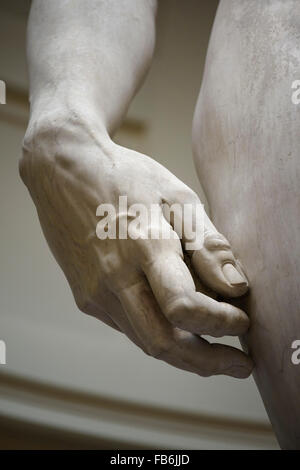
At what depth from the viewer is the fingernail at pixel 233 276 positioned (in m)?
0.98

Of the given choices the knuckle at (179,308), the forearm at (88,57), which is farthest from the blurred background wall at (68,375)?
the knuckle at (179,308)

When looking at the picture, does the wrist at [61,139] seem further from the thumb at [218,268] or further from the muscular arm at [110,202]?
the thumb at [218,268]

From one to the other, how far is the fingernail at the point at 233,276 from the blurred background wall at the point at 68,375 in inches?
64.6

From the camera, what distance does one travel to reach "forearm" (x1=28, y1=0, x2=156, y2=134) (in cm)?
109

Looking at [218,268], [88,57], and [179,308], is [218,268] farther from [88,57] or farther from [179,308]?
[88,57]

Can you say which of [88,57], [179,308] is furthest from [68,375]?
[179,308]

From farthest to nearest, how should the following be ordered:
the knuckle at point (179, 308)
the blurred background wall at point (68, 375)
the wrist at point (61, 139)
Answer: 1. the blurred background wall at point (68, 375)
2. the wrist at point (61, 139)
3. the knuckle at point (179, 308)

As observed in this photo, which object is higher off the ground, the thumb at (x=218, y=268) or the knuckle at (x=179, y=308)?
the thumb at (x=218, y=268)

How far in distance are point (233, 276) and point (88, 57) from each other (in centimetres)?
41

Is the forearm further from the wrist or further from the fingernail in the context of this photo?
the fingernail

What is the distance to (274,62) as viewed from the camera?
1.09 metres
